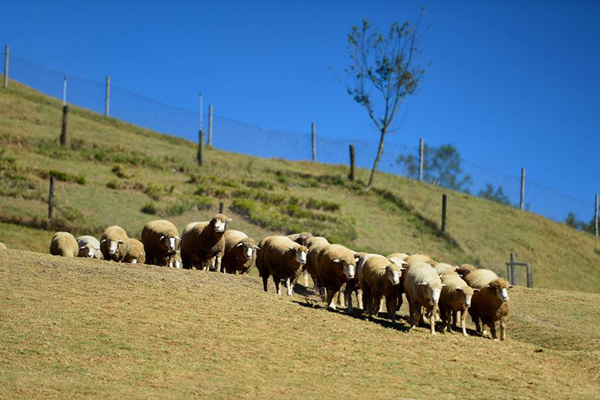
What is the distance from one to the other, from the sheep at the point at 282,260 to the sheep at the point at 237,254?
1476 millimetres

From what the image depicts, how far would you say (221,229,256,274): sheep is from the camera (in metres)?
21.8

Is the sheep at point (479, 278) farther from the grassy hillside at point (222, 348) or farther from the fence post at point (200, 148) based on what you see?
the fence post at point (200, 148)

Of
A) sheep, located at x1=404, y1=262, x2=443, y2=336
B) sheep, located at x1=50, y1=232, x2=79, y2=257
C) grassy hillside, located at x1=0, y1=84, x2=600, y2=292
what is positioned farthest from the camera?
grassy hillside, located at x1=0, y1=84, x2=600, y2=292

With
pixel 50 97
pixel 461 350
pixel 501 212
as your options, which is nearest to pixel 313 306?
pixel 461 350

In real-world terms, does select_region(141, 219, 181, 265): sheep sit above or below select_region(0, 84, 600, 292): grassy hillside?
below

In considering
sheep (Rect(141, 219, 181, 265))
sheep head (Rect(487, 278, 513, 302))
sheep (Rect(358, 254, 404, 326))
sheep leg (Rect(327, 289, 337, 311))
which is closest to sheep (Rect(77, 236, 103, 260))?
sheep (Rect(141, 219, 181, 265))

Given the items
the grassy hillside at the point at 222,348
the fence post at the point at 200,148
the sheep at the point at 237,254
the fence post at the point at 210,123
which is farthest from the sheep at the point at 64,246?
the fence post at the point at 210,123

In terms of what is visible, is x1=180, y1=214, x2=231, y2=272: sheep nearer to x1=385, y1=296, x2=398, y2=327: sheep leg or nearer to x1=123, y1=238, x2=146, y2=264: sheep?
x1=123, y1=238, x2=146, y2=264: sheep

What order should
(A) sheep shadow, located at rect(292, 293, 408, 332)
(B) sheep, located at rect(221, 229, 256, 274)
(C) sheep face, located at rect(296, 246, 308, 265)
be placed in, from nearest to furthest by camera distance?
(A) sheep shadow, located at rect(292, 293, 408, 332)
(C) sheep face, located at rect(296, 246, 308, 265)
(B) sheep, located at rect(221, 229, 256, 274)

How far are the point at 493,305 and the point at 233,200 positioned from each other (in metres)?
25.8

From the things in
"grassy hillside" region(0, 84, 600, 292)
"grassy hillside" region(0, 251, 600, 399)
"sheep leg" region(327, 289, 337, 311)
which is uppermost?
"grassy hillside" region(0, 84, 600, 292)

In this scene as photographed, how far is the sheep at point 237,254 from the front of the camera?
71.7ft

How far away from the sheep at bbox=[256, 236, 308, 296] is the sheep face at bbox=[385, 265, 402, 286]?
235 centimetres

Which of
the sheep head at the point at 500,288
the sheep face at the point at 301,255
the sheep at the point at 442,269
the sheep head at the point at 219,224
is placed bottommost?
the sheep head at the point at 500,288
